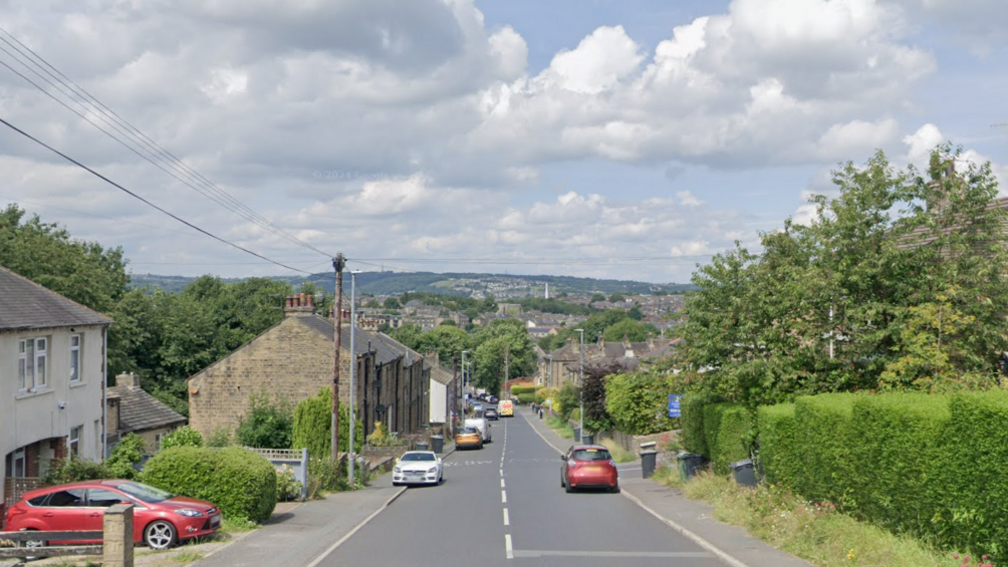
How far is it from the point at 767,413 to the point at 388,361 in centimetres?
3334

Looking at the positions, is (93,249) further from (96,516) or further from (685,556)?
(685,556)

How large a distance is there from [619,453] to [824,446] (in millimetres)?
33716

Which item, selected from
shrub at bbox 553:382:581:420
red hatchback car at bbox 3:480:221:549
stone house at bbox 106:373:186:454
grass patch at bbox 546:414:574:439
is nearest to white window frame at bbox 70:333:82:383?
stone house at bbox 106:373:186:454

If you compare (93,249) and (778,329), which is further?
(93,249)

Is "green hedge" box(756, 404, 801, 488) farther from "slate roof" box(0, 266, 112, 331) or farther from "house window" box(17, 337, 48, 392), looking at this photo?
"house window" box(17, 337, 48, 392)

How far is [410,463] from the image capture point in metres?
33.6

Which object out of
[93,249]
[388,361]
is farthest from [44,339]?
[93,249]

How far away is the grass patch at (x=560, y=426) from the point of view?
245ft

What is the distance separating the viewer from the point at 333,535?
19.1 metres

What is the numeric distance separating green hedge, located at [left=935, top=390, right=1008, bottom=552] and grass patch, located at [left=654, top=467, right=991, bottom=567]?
461 mm

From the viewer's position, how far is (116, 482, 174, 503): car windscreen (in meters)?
17.3

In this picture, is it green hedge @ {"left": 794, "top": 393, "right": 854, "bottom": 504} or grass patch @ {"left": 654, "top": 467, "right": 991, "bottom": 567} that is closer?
grass patch @ {"left": 654, "top": 467, "right": 991, "bottom": 567}

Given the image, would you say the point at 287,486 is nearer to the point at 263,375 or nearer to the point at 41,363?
the point at 41,363

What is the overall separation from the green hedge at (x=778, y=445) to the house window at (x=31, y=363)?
17.5 meters
